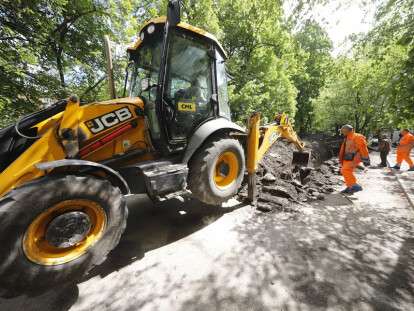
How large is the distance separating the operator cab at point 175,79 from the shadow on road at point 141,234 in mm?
1163

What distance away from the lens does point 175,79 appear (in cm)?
314

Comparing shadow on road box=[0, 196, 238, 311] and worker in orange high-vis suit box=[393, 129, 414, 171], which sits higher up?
worker in orange high-vis suit box=[393, 129, 414, 171]

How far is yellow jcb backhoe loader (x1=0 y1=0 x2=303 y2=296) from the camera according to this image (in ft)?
5.96

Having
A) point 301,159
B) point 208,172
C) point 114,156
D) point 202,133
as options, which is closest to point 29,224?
point 114,156

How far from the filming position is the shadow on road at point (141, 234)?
2.02m

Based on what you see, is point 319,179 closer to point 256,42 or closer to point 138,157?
point 138,157

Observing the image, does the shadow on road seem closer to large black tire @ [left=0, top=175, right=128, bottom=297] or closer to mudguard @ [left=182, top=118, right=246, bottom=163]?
large black tire @ [left=0, top=175, right=128, bottom=297]

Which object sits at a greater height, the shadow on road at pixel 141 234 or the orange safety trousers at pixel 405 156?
the orange safety trousers at pixel 405 156

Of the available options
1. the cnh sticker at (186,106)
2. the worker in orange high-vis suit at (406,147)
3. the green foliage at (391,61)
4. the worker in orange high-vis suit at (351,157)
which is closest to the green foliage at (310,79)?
the worker in orange high-vis suit at (406,147)

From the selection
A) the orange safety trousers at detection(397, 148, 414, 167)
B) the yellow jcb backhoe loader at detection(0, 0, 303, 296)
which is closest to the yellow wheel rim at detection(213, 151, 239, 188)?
the yellow jcb backhoe loader at detection(0, 0, 303, 296)

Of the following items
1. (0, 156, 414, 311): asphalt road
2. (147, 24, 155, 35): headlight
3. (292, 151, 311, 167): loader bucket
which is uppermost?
(147, 24, 155, 35): headlight

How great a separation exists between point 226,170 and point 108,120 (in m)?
2.04

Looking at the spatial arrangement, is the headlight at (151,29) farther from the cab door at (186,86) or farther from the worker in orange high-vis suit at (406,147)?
the worker in orange high-vis suit at (406,147)

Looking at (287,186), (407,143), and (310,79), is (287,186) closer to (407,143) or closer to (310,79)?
(407,143)
